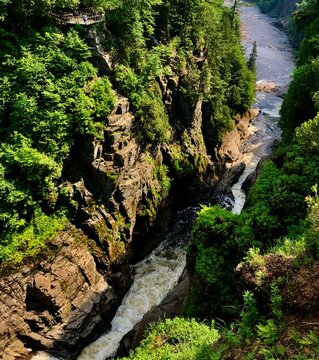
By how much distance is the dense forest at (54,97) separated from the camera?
21094 millimetres

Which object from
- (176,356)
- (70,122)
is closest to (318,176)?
(176,356)

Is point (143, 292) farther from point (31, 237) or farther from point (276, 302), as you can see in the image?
point (276, 302)

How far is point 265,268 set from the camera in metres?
12.2

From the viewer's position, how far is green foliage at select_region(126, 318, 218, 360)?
11523mm

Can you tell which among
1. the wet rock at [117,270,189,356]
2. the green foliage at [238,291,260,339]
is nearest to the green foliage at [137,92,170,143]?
the wet rock at [117,270,189,356]

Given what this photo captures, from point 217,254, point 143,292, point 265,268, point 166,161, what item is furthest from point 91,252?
point 265,268

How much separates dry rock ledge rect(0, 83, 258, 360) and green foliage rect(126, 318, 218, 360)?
997 centimetres

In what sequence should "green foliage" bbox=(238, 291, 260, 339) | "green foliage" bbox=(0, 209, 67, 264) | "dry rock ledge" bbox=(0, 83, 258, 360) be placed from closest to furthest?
"green foliage" bbox=(238, 291, 260, 339) < "green foliage" bbox=(0, 209, 67, 264) < "dry rock ledge" bbox=(0, 83, 258, 360)

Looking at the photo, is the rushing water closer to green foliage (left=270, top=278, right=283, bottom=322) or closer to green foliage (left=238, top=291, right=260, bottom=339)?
green foliage (left=238, top=291, right=260, bottom=339)

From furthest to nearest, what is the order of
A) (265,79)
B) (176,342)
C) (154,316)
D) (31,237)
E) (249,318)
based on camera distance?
(265,79) < (31,237) < (154,316) < (176,342) < (249,318)

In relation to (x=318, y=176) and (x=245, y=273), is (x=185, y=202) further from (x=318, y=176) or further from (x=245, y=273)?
(x=245, y=273)

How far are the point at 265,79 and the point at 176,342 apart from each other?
59.3m

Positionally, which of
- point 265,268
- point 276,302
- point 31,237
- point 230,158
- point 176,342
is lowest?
point 230,158

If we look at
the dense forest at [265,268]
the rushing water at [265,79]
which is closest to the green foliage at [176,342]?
the dense forest at [265,268]
